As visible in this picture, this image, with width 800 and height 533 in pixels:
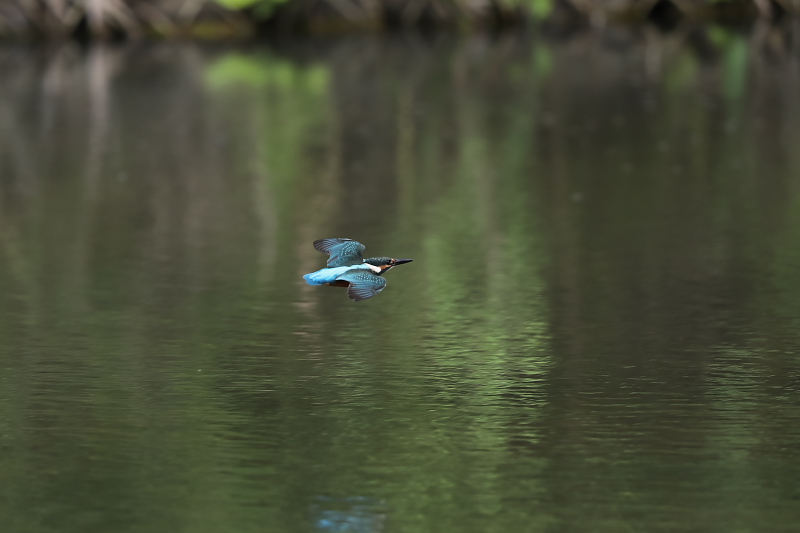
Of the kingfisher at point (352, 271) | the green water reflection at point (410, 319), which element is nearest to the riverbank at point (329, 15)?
the green water reflection at point (410, 319)

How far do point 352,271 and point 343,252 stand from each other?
1.12ft

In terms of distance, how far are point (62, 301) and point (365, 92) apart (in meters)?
13.6

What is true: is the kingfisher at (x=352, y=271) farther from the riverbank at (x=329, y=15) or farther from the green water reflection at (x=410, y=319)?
the riverbank at (x=329, y=15)

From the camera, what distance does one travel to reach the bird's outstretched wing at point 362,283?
292 inches

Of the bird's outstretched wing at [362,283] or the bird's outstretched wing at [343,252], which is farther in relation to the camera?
the bird's outstretched wing at [343,252]

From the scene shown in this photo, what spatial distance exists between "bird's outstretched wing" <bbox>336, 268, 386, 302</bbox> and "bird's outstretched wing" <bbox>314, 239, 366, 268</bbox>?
197mm

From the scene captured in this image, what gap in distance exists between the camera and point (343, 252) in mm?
8102

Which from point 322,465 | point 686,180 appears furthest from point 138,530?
point 686,180

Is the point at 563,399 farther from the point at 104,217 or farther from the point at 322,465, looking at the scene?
the point at 104,217

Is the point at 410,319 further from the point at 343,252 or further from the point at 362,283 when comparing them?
the point at 362,283

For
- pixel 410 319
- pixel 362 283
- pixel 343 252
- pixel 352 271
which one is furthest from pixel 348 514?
pixel 410 319

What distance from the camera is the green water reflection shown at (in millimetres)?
7055

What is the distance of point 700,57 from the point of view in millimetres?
28625

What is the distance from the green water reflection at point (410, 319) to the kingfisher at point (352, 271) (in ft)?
2.45
